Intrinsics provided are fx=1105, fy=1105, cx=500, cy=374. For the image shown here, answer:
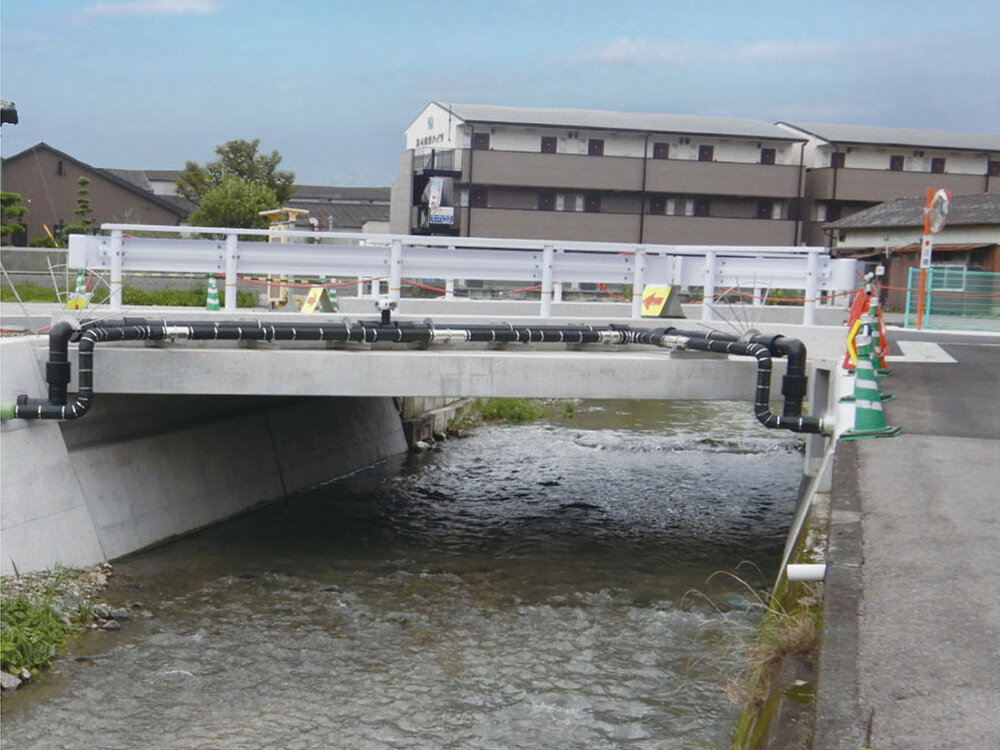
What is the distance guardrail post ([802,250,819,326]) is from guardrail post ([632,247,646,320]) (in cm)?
202

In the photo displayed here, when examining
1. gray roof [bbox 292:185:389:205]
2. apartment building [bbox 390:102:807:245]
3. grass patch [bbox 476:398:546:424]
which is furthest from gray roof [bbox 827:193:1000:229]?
gray roof [bbox 292:185:389:205]

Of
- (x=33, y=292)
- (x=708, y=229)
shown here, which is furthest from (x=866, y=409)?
(x=708, y=229)

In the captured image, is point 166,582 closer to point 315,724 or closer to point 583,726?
point 315,724

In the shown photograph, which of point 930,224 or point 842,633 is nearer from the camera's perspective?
point 842,633

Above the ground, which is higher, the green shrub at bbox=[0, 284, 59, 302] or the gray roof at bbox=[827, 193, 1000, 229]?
the gray roof at bbox=[827, 193, 1000, 229]

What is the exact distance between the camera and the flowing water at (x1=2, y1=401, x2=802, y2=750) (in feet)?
26.6

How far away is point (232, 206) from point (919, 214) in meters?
30.1

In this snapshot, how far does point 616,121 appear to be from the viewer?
51625 millimetres

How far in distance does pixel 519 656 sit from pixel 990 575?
4.63 meters

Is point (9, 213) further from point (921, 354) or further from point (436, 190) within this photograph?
point (921, 354)

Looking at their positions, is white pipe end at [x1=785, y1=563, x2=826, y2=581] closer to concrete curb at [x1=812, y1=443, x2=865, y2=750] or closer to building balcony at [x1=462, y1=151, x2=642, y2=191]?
concrete curb at [x1=812, y1=443, x2=865, y2=750]

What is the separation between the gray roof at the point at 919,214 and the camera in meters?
33.2

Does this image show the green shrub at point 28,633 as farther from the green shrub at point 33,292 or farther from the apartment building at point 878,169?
the apartment building at point 878,169

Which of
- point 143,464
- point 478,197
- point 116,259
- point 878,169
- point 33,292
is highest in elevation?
point 878,169
